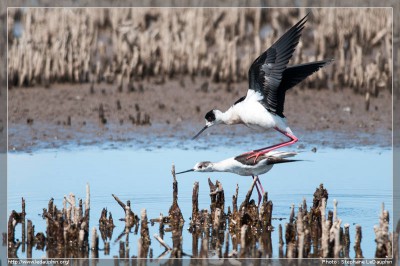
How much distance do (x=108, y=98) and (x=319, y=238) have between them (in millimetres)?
4692

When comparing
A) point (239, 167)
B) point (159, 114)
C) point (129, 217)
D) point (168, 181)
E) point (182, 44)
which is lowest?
point (129, 217)

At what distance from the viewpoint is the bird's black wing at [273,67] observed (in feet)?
20.0

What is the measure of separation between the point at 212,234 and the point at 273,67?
133 centimetres

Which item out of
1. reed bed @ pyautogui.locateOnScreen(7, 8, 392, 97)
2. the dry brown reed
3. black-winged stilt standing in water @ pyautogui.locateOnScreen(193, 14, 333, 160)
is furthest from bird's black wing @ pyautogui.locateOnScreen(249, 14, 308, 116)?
reed bed @ pyautogui.locateOnScreen(7, 8, 392, 97)

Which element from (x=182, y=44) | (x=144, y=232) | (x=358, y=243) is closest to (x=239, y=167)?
(x=144, y=232)

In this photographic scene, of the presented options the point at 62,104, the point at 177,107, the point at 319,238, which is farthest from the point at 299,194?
the point at 62,104

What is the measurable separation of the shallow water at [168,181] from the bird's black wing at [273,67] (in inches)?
28.4

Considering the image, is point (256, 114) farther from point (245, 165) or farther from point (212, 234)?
point (212, 234)

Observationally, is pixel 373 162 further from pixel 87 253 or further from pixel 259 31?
pixel 259 31

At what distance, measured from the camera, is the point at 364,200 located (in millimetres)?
6422

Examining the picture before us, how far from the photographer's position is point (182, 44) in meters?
10.6

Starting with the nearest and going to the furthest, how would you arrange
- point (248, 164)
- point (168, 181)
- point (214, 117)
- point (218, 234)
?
point (218, 234), point (248, 164), point (214, 117), point (168, 181)

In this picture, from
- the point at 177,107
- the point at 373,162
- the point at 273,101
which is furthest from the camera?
the point at 177,107

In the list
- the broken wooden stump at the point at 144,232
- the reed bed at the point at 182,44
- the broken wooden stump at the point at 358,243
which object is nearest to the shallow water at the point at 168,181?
the broken wooden stump at the point at 144,232
